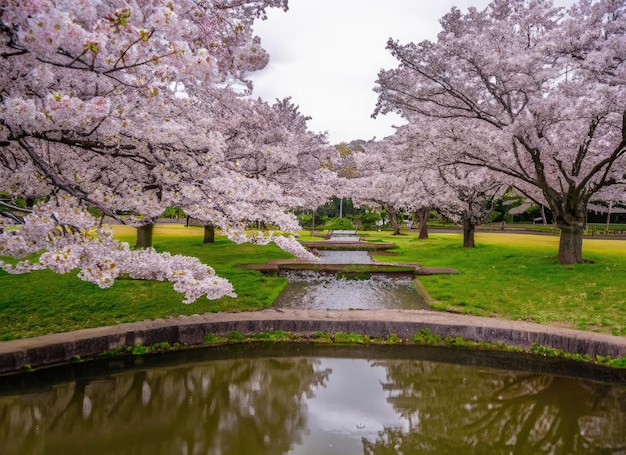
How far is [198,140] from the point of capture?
21.2 ft

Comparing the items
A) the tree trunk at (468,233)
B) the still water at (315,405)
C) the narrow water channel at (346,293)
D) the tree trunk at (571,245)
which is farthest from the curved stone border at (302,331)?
the tree trunk at (468,233)

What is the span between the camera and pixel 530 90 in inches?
442

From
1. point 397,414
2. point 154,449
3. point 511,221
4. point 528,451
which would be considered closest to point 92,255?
point 154,449

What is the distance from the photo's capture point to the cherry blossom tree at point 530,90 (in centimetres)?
1052

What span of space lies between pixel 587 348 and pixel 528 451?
10.8 feet

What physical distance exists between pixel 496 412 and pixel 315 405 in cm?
213

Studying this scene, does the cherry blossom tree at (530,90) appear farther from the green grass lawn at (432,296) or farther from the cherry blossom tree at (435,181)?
the green grass lawn at (432,296)

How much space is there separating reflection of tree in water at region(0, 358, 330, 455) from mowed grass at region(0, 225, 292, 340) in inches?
85.7

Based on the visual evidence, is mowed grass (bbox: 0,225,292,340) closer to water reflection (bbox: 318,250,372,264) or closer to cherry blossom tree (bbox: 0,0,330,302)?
cherry blossom tree (bbox: 0,0,330,302)

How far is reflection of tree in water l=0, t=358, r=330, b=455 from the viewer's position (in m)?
4.29

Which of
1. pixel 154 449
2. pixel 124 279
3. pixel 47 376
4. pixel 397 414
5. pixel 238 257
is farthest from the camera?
pixel 238 257

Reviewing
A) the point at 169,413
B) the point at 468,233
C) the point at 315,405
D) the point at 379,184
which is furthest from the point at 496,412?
the point at 379,184

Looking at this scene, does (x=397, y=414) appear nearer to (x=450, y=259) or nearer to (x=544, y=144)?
(x=544, y=144)

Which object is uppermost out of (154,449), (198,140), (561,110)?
(561,110)
